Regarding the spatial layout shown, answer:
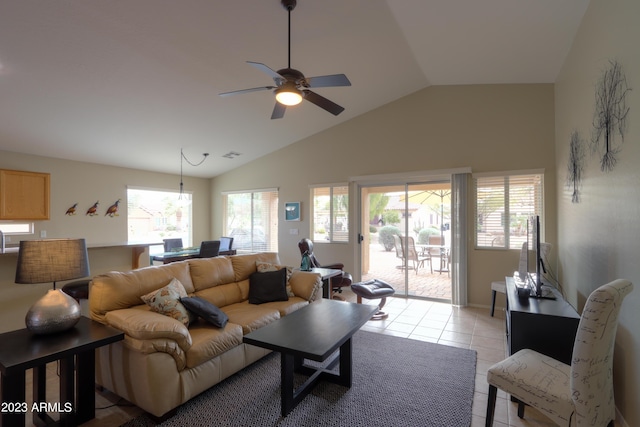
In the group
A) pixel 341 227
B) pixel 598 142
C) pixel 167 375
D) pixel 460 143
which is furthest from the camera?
pixel 341 227

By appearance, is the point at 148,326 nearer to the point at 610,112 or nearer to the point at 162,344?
the point at 162,344

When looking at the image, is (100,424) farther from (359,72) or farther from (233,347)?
(359,72)

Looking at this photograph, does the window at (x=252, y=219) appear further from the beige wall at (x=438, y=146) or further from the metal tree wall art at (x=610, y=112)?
the metal tree wall art at (x=610, y=112)

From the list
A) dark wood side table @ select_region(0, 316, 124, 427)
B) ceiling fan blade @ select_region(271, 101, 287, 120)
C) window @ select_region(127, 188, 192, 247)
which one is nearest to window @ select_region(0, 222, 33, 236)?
window @ select_region(127, 188, 192, 247)

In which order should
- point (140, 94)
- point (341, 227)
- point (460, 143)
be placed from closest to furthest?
point (140, 94)
point (460, 143)
point (341, 227)

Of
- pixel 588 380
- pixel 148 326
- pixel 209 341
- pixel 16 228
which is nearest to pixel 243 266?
pixel 209 341

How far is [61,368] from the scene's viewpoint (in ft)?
6.64

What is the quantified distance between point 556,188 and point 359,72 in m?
3.17

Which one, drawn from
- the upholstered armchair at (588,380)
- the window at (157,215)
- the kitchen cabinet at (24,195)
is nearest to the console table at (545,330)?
the upholstered armchair at (588,380)

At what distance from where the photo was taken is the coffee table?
6.66ft

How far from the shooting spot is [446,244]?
520 centimetres

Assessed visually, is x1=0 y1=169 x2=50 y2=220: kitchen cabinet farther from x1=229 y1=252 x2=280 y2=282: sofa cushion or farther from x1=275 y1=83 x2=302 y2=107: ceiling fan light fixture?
x1=275 y1=83 x2=302 y2=107: ceiling fan light fixture

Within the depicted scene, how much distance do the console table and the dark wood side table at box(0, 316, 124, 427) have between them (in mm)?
2900

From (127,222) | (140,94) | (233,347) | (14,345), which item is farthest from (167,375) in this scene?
(127,222)
